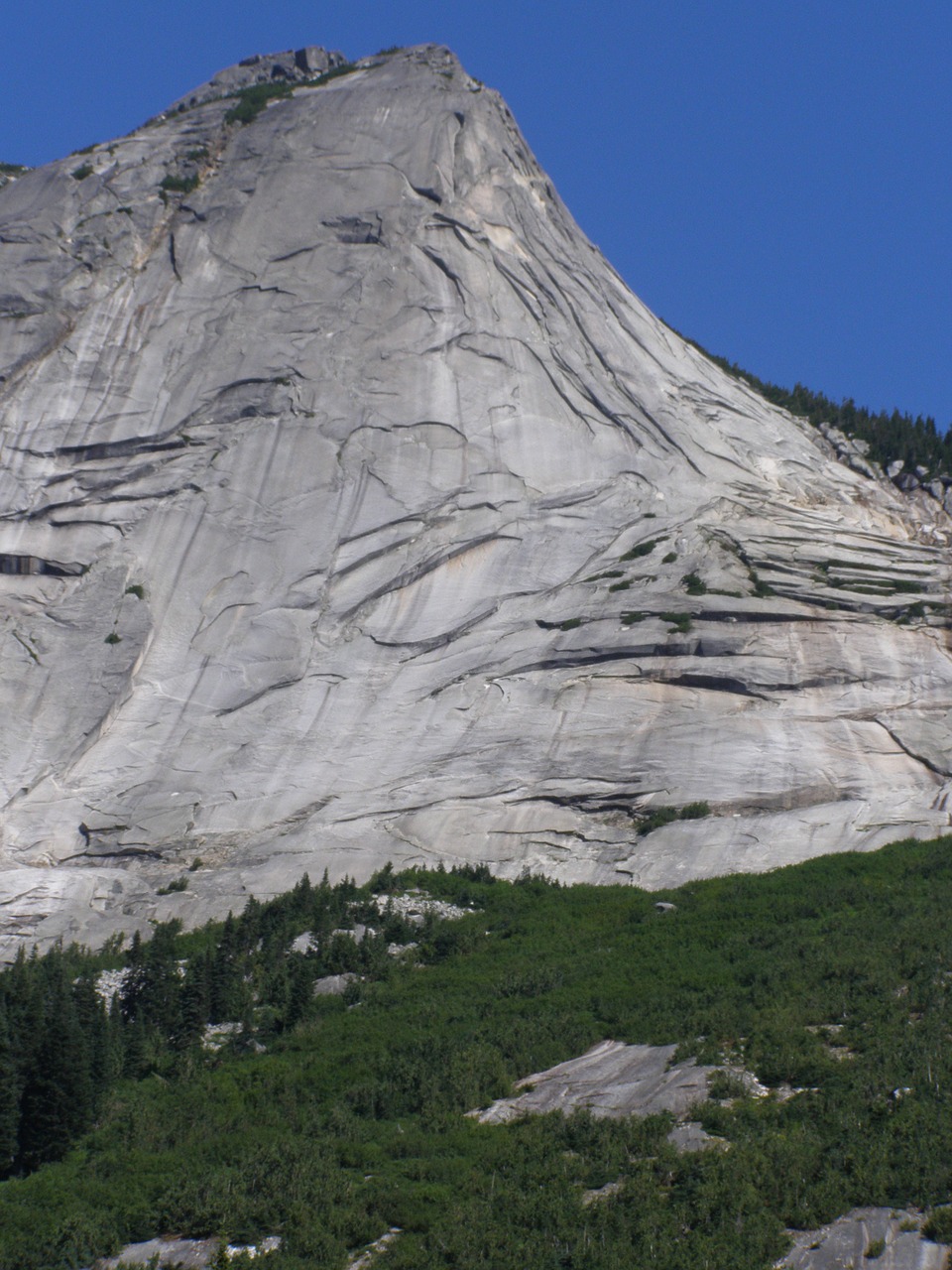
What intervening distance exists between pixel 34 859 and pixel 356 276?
23.7 meters

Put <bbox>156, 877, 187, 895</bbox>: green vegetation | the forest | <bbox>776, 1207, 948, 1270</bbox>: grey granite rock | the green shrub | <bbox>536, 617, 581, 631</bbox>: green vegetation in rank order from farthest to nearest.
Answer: <bbox>536, 617, 581, 631</bbox>: green vegetation < <bbox>156, 877, 187, 895</bbox>: green vegetation < the forest < the green shrub < <bbox>776, 1207, 948, 1270</bbox>: grey granite rock

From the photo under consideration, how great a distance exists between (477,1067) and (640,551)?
22.1m

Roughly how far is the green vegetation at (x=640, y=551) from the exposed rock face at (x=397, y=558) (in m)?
0.51

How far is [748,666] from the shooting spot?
127 feet

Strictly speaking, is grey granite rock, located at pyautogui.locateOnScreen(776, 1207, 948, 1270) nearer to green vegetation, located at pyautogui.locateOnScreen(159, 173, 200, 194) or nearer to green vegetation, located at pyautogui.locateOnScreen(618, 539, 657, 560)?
green vegetation, located at pyautogui.locateOnScreen(618, 539, 657, 560)

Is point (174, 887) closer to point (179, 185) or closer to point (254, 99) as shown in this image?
point (179, 185)

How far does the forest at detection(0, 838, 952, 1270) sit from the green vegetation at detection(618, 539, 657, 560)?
12.2 metres

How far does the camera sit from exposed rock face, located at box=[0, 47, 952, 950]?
36.5 meters

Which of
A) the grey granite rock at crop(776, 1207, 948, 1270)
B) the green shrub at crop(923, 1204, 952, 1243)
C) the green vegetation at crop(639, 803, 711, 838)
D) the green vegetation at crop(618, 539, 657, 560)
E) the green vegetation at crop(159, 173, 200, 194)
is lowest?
the grey granite rock at crop(776, 1207, 948, 1270)

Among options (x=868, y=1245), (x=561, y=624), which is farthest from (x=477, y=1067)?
(x=561, y=624)

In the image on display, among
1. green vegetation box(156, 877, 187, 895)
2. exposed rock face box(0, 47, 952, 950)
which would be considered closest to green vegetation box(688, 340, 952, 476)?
exposed rock face box(0, 47, 952, 950)

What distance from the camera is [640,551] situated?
1697 inches

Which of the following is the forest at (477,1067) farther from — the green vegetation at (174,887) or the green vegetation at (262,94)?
the green vegetation at (262,94)

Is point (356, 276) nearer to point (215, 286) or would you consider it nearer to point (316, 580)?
point (215, 286)
